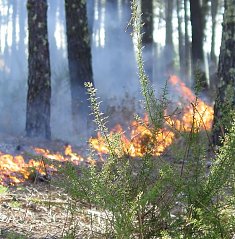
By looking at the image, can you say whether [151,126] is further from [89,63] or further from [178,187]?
[89,63]

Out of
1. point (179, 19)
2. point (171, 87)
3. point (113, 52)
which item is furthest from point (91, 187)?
point (179, 19)

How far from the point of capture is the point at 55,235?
3.90 metres

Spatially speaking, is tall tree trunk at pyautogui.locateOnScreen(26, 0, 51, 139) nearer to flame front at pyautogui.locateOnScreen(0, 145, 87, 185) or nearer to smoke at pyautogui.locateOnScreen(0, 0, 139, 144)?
smoke at pyautogui.locateOnScreen(0, 0, 139, 144)

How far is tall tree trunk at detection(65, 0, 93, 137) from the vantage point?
11.3 m

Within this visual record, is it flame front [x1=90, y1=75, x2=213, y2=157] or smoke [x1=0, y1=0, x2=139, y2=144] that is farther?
smoke [x1=0, y1=0, x2=139, y2=144]

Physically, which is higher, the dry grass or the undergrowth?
the undergrowth

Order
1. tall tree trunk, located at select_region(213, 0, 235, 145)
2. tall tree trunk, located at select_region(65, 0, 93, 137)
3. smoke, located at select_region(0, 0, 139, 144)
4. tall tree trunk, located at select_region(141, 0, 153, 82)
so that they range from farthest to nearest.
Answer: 1. tall tree trunk, located at select_region(141, 0, 153, 82)
2. smoke, located at select_region(0, 0, 139, 144)
3. tall tree trunk, located at select_region(65, 0, 93, 137)
4. tall tree trunk, located at select_region(213, 0, 235, 145)

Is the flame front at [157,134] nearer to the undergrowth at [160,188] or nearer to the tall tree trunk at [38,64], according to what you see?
the undergrowth at [160,188]

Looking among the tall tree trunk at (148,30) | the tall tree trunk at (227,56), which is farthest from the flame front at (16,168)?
the tall tree trunk at (148,30)

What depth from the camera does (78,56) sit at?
1153 cm

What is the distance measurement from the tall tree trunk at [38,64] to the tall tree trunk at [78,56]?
106cm

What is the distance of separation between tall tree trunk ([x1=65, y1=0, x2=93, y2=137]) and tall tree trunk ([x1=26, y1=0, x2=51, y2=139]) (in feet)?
3.47

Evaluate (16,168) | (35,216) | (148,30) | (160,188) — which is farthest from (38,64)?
(160,188)

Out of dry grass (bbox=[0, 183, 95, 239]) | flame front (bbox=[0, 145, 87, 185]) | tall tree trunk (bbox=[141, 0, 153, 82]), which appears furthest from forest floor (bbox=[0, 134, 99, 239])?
tall tree trunk (bbox=[141, 0, 153, 82])
